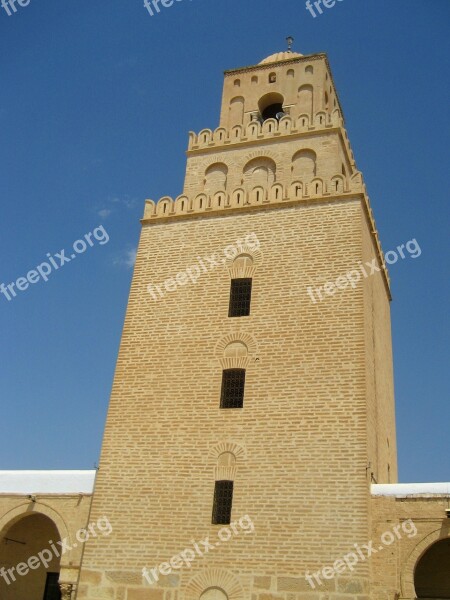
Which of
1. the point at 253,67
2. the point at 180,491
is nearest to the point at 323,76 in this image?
the point at 253,67

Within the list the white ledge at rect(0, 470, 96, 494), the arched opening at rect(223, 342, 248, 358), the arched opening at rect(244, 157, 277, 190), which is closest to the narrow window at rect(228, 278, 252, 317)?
the arched opening at rect(223, 342, 248, 358)

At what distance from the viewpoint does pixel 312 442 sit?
10852 mm

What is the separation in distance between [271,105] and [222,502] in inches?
425

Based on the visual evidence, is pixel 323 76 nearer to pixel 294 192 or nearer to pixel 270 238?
pixel 294 192

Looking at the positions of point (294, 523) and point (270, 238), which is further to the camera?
point (270, 238)

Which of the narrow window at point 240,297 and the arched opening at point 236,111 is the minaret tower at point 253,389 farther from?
the arched opening at point 236,111

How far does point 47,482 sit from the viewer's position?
40.9 ft

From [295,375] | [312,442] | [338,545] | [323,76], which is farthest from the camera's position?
[323,76]

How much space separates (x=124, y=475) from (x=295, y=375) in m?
3.61
